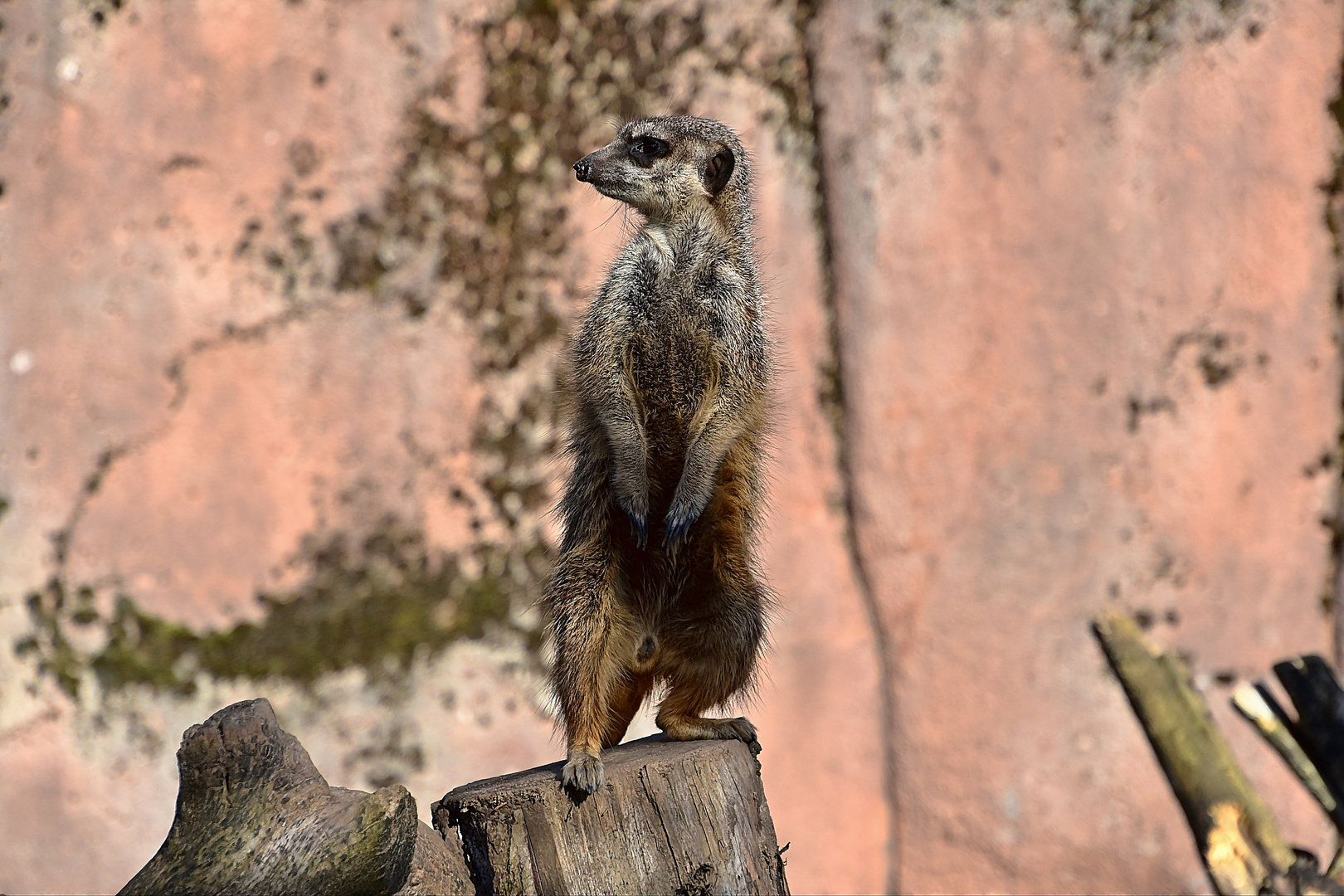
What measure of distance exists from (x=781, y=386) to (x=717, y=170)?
184 cm

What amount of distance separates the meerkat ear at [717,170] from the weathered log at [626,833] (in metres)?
1.06

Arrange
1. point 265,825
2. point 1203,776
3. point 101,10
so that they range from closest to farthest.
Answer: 1. point 265,825
2. point 1203,776
3. point 101,10

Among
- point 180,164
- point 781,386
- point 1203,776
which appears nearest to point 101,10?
point 180,164

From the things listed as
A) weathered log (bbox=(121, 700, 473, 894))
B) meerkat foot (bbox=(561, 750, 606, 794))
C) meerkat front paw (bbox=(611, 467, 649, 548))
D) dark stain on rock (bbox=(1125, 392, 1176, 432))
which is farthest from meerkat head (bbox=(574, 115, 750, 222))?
dark stain on rock (bbox=(1125, 392, 1176, 432))

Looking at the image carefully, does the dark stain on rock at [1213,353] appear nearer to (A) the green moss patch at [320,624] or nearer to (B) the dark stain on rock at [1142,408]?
(B) the dark stain on rock at [1142,408]

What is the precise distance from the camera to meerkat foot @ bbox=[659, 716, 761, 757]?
2057 mm

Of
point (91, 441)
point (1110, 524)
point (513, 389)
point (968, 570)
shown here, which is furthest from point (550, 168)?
point (1110, 524)

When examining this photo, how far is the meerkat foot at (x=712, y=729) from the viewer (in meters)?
2.06

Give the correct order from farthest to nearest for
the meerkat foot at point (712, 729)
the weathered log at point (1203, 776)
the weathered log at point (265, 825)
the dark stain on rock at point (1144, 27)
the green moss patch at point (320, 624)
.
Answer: the dark stain on rock at point (1144, 27) → the green moss patch at point (320, 624) → the weathered log at point (1203, 776) → the meerkat foot at point (712, 729) → the weathered log at point (265, 825)

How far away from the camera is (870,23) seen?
13.9ft

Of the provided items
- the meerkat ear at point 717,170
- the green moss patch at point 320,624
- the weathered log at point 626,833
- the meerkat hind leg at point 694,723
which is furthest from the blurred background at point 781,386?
the weathered log at point 626,833

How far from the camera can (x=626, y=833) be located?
1.82m

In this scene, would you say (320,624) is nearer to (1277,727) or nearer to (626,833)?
(626,833)

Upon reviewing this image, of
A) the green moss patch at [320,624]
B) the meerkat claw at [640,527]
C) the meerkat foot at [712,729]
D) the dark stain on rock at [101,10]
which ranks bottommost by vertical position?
the meerkat foot at [712,729]
